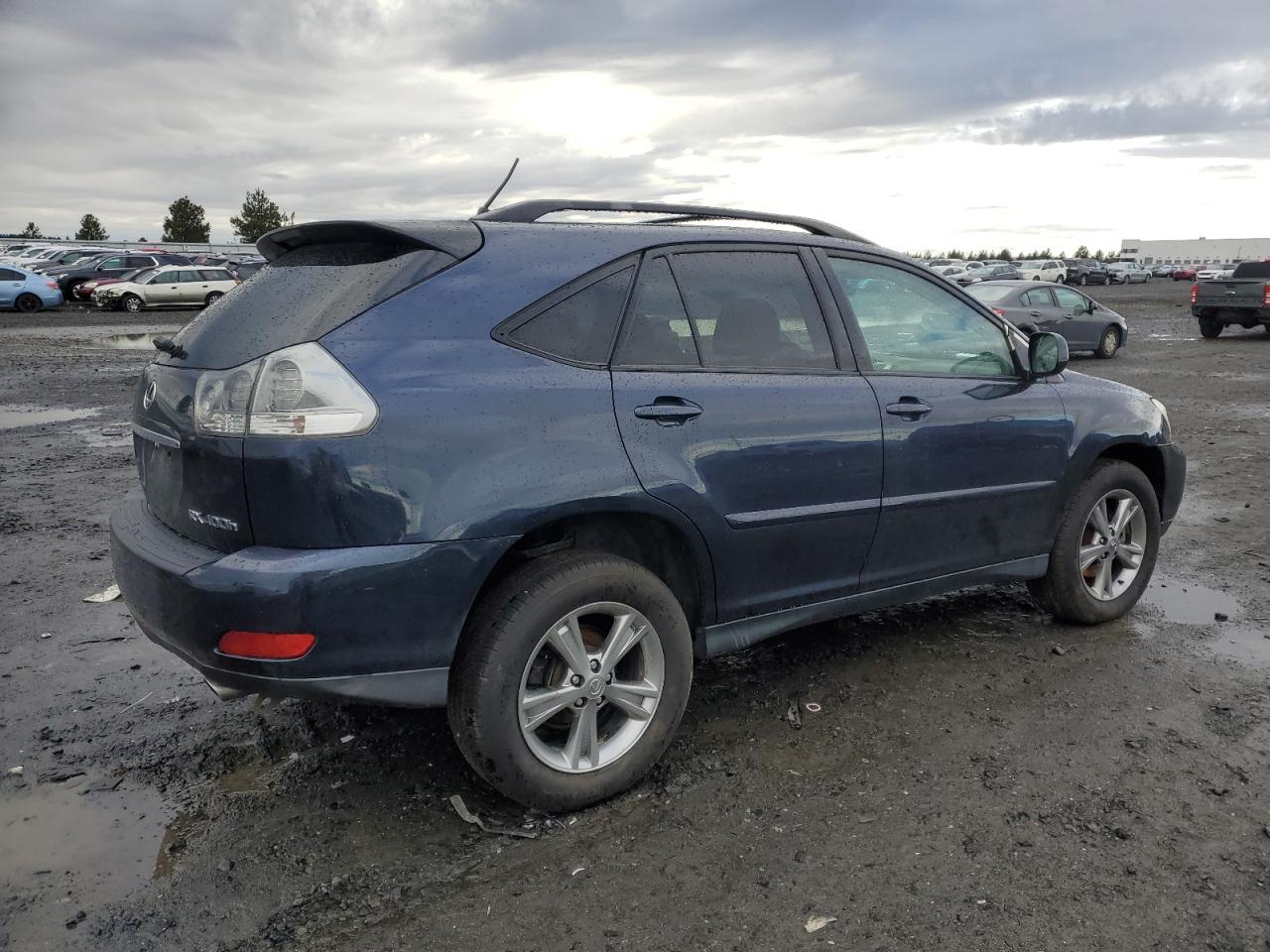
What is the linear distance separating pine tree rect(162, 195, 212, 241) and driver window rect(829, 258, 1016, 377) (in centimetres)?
9746

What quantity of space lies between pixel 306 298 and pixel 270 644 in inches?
39.5

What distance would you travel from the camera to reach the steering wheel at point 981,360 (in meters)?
4.38

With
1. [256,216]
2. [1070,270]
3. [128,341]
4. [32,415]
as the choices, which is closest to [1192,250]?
[1070,270]

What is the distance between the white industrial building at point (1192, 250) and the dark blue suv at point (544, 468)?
12549cm

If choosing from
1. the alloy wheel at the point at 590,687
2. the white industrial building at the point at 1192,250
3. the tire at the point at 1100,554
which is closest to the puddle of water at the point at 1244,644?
the tire at the point at 1100,554

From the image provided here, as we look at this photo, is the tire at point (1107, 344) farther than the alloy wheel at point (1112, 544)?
Yes

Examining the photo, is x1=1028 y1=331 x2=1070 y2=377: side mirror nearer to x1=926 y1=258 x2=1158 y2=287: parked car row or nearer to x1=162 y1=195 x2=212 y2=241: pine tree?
x1=926 y1=258 x2=1158 y2=287: parked car row

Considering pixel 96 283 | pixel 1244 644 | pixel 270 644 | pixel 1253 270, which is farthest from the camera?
pixel 96 283

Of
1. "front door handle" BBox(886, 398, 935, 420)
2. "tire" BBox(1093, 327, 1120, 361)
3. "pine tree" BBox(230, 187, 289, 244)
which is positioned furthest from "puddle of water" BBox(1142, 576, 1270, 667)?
"pine tree" BBox(230, 187, 289, 244)

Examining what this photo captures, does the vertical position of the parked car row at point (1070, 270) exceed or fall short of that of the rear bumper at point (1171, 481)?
it falls short

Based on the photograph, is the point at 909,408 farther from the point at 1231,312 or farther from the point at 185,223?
the point at 185,223

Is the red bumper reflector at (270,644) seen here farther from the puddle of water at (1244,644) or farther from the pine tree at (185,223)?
the pine tree at (185,223)

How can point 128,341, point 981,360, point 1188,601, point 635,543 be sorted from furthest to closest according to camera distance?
point 128,341
point 1188,601
point 981,360
point 635,543

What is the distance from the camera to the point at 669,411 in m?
3.38
